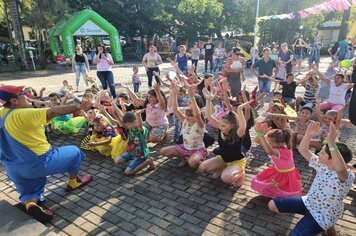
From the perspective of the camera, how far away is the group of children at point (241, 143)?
3096mm

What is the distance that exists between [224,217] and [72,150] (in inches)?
86.6

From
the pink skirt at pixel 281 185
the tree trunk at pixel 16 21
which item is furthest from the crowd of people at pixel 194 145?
the tree trunk at pixel 16 21

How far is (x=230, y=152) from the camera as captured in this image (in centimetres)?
448

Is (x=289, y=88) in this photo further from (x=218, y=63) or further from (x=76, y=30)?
(x=76, y=30)

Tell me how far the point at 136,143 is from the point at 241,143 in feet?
5.62

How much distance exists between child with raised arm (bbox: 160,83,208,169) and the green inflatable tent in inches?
667

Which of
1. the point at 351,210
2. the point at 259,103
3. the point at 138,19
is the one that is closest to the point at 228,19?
the point at 138,19

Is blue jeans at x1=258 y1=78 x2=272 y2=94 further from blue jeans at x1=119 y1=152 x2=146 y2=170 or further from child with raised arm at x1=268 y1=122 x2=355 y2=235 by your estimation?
child with raised arm at x1=268 y1=122 x2=355 y2=235

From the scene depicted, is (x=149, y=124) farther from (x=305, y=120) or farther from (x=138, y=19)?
(x=138, y=19)

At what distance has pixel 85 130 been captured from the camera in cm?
687

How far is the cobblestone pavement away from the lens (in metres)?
3.48

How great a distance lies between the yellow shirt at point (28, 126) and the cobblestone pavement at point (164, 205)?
0.97m

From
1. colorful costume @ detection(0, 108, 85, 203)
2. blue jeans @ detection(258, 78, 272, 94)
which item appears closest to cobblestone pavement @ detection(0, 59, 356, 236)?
colorful costume @ detection(0, 108, 85, 203)

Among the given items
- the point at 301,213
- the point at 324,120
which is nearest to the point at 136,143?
the point at 301,213
